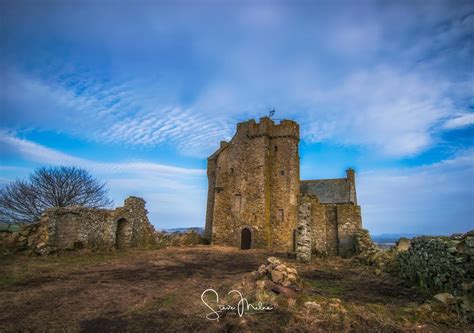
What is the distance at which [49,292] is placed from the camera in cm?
830

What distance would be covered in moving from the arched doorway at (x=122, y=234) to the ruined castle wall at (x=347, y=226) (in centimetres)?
1589

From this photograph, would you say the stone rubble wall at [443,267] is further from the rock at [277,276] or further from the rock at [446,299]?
the rock at [277,276]

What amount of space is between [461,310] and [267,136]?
23.5 metres

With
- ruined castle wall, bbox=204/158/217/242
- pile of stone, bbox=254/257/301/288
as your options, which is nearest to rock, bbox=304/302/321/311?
pile of stone, bbox=254/257/301/288

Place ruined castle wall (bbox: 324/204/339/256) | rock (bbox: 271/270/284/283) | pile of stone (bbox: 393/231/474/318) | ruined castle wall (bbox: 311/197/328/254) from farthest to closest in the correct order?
ruined castle wall (bbox: 311/197/328/254) → ruined castle wall (bbox: 324/204/339/256) → rock (bbox: 271/270/284/283) → pile of stone (bbox: 393/231/474/318)

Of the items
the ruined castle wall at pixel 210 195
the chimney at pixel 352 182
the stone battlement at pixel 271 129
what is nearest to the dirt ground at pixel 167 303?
the stone battlement at pixel 271 129

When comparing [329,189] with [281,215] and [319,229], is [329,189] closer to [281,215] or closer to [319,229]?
[281,215]

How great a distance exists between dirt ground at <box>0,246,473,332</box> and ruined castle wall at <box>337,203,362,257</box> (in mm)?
7094

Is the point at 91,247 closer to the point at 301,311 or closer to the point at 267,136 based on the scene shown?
the point at 301,311

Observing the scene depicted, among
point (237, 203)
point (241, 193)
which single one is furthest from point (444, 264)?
point (237, 203)

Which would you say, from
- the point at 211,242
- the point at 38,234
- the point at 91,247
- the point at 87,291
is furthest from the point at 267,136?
the point at 87,291

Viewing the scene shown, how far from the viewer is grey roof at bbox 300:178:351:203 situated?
31619 millimetres

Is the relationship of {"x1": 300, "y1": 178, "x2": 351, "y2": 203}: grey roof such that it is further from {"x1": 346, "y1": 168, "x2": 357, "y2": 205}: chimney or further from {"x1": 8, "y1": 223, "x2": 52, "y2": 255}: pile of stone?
{"x1": 8, "y1": 223, "x2": 52, "y2": 255}: pile of stone

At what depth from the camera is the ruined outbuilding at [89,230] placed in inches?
648
